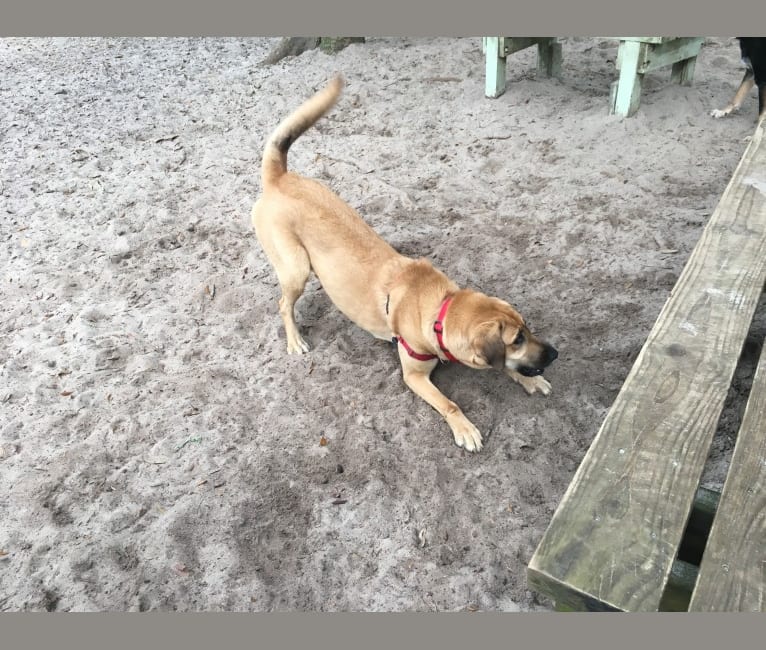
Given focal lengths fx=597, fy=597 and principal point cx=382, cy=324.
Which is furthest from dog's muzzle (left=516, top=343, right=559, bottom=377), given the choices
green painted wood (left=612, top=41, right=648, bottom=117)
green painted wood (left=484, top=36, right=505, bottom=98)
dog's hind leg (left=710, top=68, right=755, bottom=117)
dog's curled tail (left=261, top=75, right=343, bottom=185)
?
green painted wood (left=484, top=36, right=505, bottom=98)

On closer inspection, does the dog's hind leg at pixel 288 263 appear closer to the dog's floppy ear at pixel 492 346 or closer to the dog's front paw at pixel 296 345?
the dog's front paw at pixel 296 345

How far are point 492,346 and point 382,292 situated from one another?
856 millimetres

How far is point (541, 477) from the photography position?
9.52 feet

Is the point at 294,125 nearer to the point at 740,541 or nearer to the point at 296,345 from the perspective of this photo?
the point at 296,345

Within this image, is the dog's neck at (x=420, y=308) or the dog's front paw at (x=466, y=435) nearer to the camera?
the dog's front paw at (x=466, y=435)

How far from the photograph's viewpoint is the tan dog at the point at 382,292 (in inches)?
118

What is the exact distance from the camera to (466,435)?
310 cm

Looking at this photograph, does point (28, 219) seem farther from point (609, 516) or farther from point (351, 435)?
point (609, 516)

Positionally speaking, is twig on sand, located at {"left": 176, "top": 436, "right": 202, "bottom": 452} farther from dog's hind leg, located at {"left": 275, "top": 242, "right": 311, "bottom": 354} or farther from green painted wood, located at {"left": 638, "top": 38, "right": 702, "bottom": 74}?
green painted wood, located at {"left": 638, "top": 38, "right": 702, "bottom": 74}

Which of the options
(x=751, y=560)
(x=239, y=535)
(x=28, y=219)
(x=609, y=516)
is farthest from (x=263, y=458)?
(x=28, y=219)

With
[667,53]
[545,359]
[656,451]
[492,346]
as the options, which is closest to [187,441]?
[492,346]

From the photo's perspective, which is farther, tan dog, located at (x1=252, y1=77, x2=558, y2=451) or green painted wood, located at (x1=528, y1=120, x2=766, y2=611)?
tan dog, located at (x1=252, y1=77, x2=558, y2=451)

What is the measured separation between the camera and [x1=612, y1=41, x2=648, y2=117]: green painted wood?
17.6 feet

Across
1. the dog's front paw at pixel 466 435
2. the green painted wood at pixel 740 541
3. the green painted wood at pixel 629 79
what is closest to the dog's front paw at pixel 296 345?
the dog's front paw at pixel 466 435
